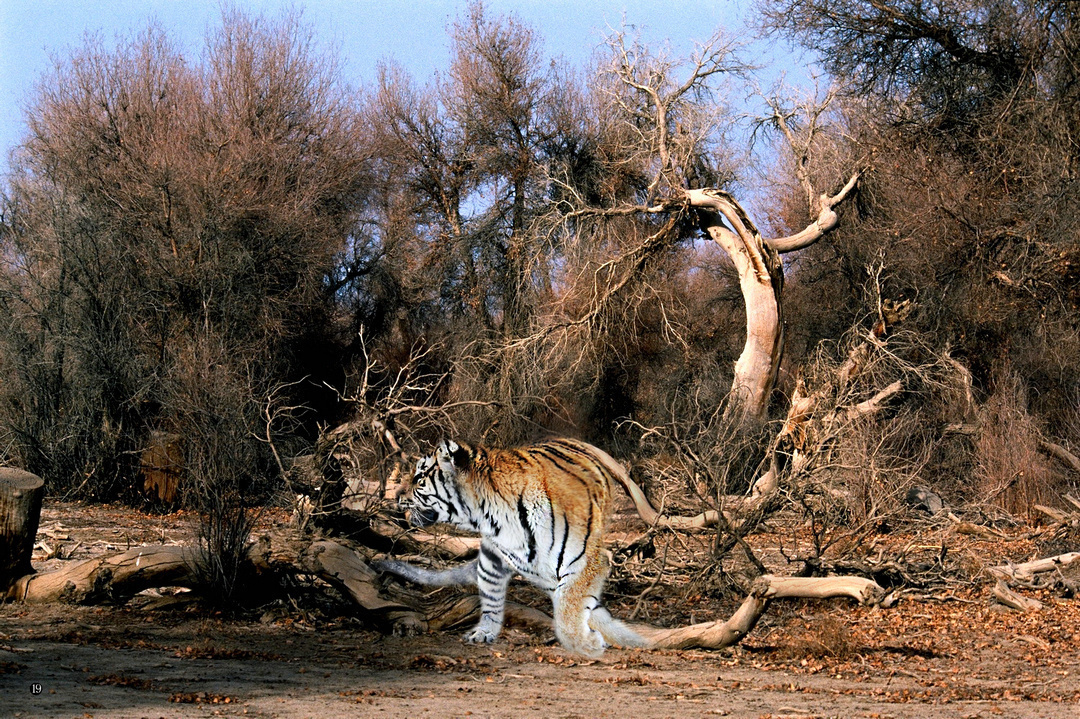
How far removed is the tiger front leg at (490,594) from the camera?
741 cm

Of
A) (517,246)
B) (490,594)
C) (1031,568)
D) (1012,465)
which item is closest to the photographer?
(490,594)

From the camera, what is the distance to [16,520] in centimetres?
872

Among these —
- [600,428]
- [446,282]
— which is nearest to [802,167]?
[600,428]

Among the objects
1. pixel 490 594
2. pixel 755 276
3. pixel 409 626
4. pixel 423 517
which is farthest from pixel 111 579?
pixel 755 276

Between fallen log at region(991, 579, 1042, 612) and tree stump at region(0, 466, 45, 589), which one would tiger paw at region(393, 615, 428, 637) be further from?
fallen log at region(991, 579, 1042, 612)

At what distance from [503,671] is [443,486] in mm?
1355

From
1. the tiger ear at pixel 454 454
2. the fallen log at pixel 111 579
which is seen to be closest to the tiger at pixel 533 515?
the tiger ear at pixel 454 454

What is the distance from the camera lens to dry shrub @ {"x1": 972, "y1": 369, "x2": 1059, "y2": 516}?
16.1m

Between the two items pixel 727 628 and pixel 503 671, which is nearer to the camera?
pixel 503 671

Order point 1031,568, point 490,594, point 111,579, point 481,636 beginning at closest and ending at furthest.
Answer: point 490,594, point 481,636, point 111,579, point 1031,568

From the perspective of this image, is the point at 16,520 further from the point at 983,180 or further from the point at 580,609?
the point at 983,180

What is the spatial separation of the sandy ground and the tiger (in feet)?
1.56

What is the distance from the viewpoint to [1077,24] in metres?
13.3

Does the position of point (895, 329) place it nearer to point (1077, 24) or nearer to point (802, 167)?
point (802, 167)
